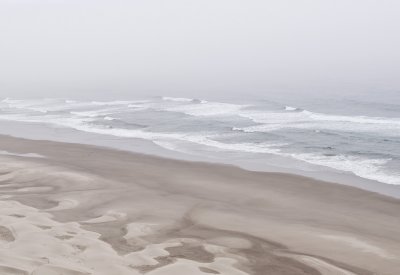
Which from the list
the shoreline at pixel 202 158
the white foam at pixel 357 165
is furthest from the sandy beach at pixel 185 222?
the white foam at pixel 357 165

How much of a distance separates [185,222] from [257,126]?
21.7m

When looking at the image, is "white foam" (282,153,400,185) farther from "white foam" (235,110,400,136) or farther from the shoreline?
"white foam" (235,110,400,136)

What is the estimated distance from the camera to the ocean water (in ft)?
84.6

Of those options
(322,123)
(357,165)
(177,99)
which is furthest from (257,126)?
(177,99)

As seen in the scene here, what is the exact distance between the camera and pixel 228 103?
175ft

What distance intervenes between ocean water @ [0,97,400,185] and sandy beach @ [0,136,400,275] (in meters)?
4.42

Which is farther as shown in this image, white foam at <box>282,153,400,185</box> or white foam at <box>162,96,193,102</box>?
white foam at <box>162,96,193,102</box>

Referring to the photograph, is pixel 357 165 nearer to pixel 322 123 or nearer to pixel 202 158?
pixel 202 158

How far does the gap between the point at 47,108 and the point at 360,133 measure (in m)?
33.6

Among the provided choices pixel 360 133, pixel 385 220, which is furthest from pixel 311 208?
pixel 360 133

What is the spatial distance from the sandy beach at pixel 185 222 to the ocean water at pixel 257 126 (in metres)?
4.42

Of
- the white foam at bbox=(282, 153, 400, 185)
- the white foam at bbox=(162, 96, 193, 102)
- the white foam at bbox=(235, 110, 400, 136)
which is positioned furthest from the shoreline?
the white foam at bbox=(162, 96, 193, 102)

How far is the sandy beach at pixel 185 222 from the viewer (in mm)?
11094

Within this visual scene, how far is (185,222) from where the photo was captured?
49.1 feet
